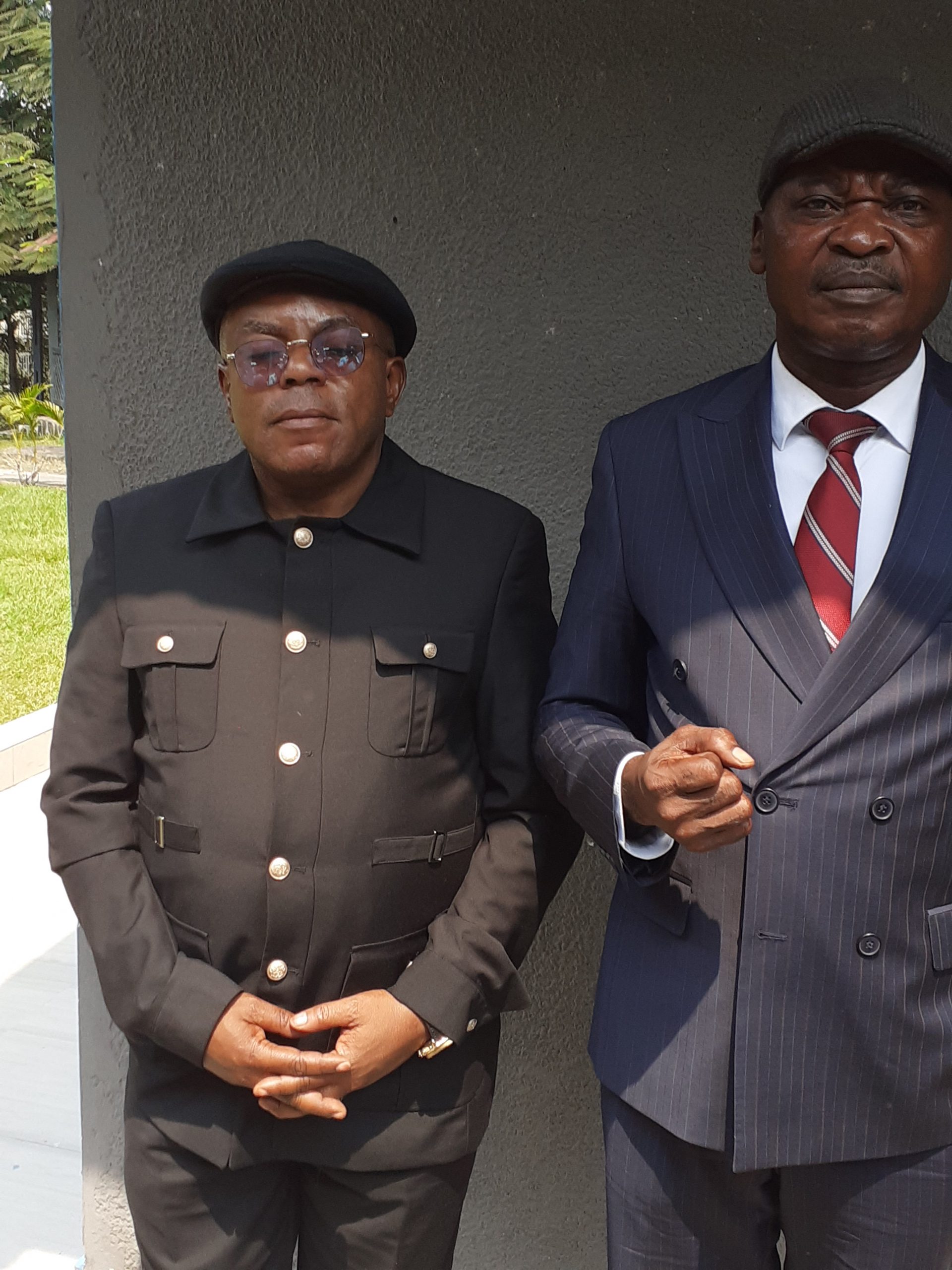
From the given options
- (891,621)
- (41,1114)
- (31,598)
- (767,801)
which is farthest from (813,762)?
(31,598)

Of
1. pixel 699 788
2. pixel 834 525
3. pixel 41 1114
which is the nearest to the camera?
pixel 699 788

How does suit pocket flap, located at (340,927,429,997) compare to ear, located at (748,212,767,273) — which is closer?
ear, located at (748,212,767,273)

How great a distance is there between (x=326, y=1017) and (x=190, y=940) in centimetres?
25

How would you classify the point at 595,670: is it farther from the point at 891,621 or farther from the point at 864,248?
the point at 864,248

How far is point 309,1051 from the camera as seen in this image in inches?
73.8

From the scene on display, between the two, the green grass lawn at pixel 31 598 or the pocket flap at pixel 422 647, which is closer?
the pocket flap at pixel 422 647

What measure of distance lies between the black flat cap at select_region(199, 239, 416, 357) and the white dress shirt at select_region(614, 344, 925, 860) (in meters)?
0.60

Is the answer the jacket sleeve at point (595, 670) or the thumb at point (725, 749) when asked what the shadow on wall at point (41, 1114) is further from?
the thumb at point (725, 749)

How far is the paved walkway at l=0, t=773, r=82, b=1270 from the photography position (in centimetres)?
336

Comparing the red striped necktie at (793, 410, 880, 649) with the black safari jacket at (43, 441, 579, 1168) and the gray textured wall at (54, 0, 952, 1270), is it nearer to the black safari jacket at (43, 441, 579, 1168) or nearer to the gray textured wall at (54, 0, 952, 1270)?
the black safari jacket at (43, 441, 579, 1168)

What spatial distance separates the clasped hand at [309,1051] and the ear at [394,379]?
91cm

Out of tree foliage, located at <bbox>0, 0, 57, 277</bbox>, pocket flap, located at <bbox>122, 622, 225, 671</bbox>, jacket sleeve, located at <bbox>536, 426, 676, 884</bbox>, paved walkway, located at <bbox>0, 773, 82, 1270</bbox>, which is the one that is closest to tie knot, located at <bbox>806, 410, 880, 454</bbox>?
jacket sleeve, located at <bbox>536, 426, 676, 884</bbox>

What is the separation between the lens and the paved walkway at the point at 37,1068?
3.36 m

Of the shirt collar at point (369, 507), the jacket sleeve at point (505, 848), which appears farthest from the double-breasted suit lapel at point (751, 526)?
the shirt collar at point (369, 507)
